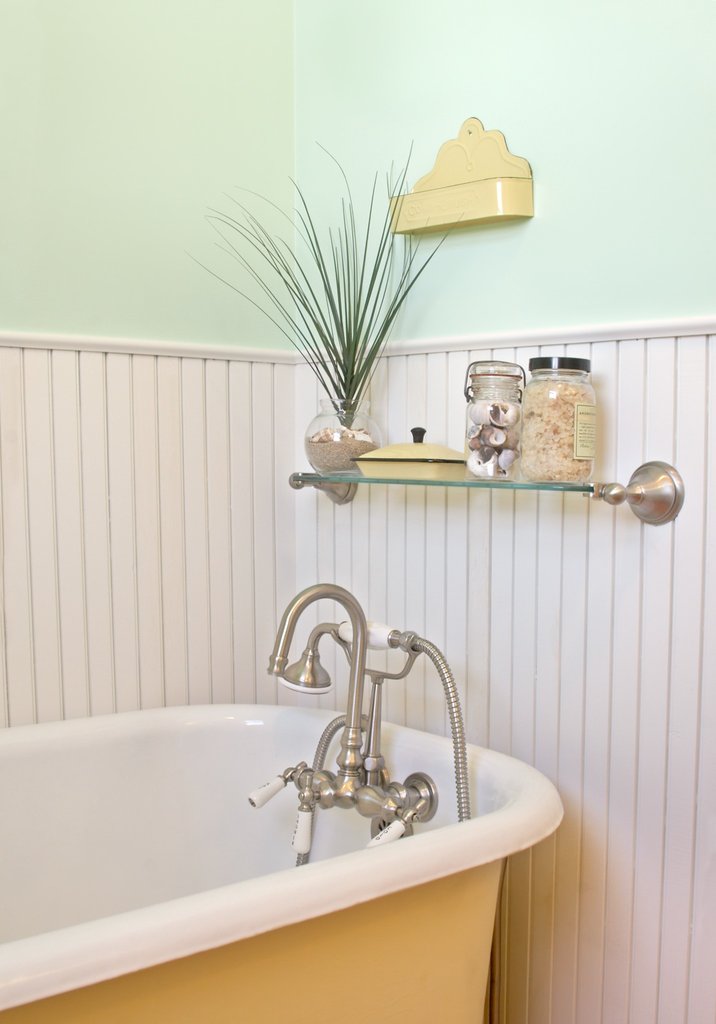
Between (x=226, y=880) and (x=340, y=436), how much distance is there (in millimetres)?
797

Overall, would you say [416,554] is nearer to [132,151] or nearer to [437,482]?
[437,482]

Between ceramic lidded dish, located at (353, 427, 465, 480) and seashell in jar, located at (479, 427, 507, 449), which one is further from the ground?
seashell in jar, located at (479, 427, 507, 449)

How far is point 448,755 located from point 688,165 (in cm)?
95

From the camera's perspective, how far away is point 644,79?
139cm

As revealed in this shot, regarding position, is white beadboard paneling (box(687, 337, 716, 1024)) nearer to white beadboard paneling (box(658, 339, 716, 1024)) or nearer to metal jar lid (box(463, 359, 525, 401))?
white beadboard paneling (box(658, 339, 716, 1024))

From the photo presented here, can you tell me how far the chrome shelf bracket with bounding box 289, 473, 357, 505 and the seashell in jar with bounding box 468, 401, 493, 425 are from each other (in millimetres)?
466

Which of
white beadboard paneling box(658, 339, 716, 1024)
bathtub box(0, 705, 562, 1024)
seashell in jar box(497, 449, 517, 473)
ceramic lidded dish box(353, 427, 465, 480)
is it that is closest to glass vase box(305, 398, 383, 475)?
ceramic lidded dish box(353, 427, 465, 480)

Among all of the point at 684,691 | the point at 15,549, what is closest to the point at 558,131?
the point at 684,691

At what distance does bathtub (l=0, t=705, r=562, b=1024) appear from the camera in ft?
3.13

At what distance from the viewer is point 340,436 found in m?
1.70

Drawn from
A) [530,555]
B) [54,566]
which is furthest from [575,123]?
[54,566]

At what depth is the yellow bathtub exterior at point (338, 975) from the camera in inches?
38.1

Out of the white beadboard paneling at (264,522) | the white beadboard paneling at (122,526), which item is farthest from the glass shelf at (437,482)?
Answer: the white beadboard paneling at (122,526)

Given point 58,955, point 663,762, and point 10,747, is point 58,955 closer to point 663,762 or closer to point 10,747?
point 10,747
